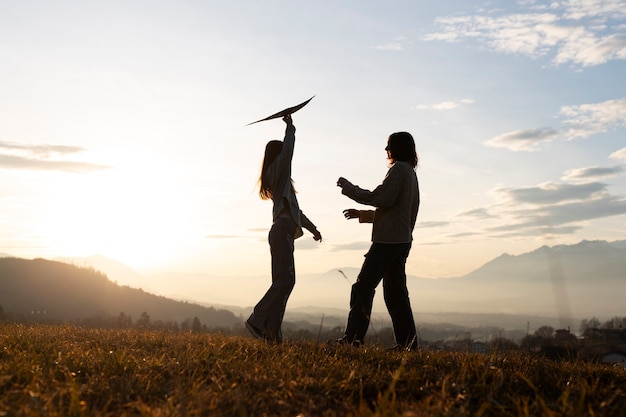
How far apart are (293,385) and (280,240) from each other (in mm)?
4185

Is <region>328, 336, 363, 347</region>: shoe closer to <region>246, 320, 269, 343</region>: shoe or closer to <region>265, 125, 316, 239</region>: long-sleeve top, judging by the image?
<region>246, 320, 269, 343</region>: shoe

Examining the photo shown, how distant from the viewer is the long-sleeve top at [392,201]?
26.6ft

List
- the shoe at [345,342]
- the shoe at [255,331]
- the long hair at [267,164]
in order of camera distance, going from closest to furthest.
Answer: the shoe at [345,342] → the shoe at [255,331] → the long hair at [267,164]

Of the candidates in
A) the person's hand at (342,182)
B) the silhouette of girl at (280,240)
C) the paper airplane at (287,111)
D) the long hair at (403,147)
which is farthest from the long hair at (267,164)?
the long hair at (403,147)

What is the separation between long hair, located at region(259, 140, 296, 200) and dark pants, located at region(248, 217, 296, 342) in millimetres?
497

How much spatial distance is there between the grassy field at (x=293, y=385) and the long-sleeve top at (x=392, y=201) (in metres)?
2.48

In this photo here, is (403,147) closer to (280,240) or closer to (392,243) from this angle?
(392,243)

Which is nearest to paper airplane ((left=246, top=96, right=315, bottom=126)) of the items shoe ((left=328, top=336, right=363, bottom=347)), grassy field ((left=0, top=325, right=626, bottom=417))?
shoe ((left=328, top=336, right=363, bottom=347))

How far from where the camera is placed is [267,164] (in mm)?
8578

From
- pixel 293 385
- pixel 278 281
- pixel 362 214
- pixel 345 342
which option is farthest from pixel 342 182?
pixel 293 385

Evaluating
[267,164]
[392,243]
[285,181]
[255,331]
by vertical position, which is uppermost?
[267,164]

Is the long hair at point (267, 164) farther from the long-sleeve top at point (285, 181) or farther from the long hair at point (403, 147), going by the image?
the long hair at point (403, 147)

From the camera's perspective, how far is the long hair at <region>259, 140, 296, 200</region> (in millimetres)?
8586

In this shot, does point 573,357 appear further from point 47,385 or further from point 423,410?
point 47,385
